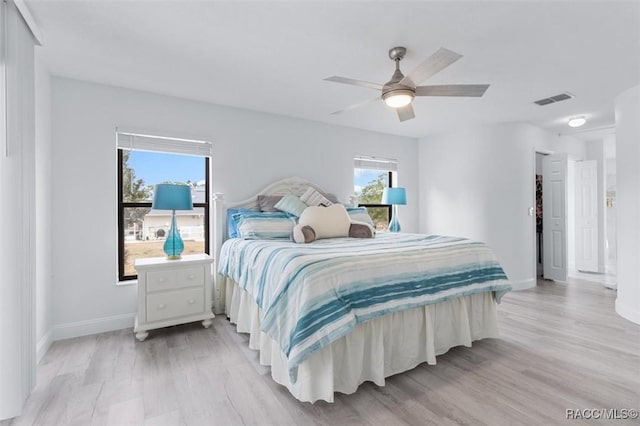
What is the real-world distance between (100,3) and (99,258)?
224cm

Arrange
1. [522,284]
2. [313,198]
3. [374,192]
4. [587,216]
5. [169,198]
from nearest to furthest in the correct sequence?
1. [169,198]
2. [313,198]
3. [522,284]
4. [374,192]
5. [587,216]

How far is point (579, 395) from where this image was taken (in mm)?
1930

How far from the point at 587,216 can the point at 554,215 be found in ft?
3.68

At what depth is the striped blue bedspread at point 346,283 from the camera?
1743 mm

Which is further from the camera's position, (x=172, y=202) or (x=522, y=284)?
(x=522, y=284)

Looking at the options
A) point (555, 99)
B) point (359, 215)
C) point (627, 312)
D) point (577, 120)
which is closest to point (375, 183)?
point (359, 215)

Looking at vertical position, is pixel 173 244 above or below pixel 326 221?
below

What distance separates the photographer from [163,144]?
331 cm

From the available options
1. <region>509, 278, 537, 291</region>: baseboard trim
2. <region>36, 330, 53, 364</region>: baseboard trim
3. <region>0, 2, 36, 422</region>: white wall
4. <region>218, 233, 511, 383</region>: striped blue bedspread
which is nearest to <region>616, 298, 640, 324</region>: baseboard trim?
<region>509, 278, 537, 291</region>: baseboard trim

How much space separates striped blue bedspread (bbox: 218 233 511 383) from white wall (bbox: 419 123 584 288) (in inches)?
86.8

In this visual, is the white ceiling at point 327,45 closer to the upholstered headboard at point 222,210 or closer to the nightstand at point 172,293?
the upholstered headboard at point 222,210

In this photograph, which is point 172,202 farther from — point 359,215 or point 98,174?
point 359,215

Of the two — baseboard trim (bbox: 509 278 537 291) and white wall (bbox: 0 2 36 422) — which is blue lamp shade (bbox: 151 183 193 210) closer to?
→ white wall (bbox: 0 2 36 422)

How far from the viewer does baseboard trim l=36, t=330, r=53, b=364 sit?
2416 millimetres
